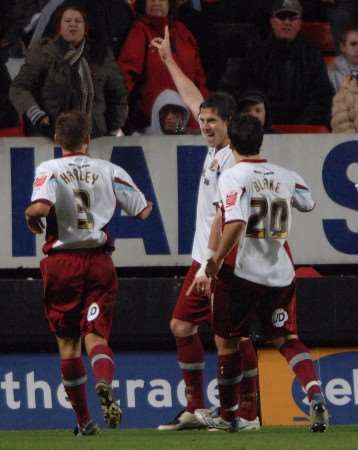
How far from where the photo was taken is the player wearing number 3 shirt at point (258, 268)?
8344mm

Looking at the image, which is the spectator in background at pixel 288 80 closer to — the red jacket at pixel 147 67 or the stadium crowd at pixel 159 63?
the stadium crowd at pixel 159 63

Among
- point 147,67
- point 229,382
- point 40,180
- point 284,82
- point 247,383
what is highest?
point 147,67

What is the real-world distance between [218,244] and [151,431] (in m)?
1.59

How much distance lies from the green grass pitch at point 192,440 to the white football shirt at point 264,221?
87 centimetres

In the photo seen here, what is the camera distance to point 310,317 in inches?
424

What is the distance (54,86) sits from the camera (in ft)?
35.3

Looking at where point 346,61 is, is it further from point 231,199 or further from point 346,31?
point 231,199

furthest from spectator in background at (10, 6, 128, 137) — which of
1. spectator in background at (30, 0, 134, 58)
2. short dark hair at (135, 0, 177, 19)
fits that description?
short dark hair at (135, 0, 177, 19)

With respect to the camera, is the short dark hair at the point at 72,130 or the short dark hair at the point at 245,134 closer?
the short dark hair at the point at 245,134

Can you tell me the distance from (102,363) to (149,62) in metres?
3.80

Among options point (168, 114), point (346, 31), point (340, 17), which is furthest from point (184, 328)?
point (340, 17)

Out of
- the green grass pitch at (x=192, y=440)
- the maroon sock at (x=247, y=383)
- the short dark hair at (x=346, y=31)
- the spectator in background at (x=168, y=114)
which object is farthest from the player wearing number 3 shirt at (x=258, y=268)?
the short dark hair at (x=346, y=31)

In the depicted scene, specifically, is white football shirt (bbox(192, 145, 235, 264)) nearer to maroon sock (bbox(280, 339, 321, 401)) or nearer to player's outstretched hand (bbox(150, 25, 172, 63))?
maroon sock (bbox(280, 339, 321, 401))

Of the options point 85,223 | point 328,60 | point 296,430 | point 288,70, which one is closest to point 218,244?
point 85,223
